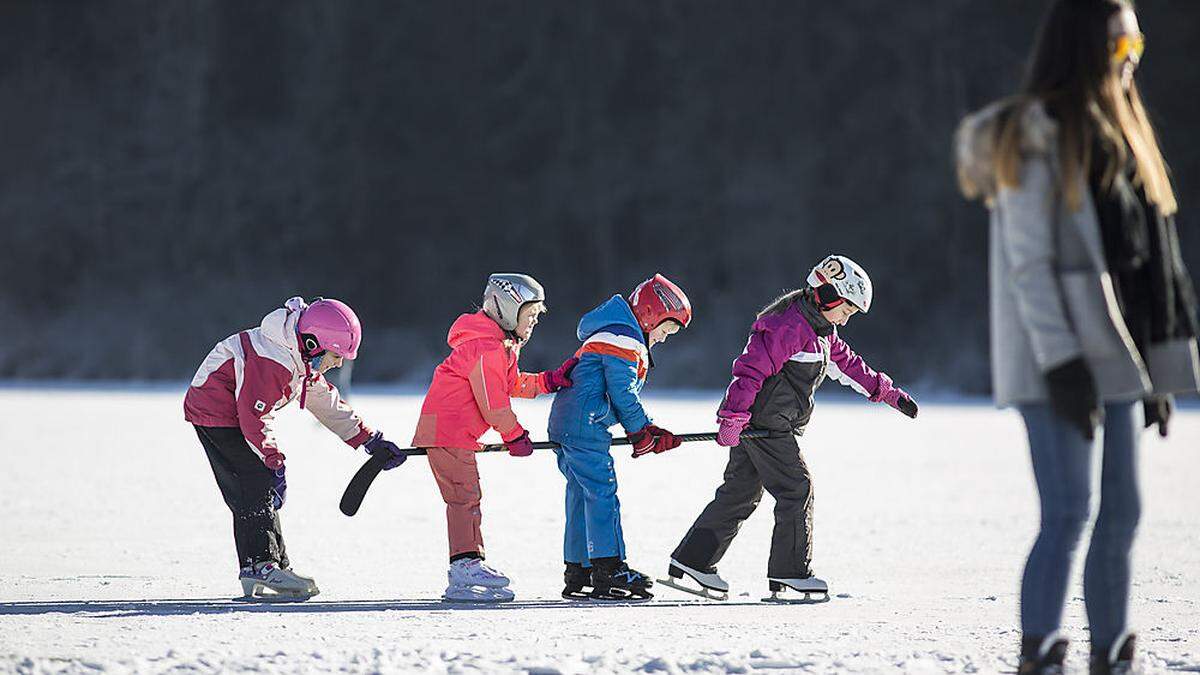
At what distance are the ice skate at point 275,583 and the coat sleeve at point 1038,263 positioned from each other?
3.18 m

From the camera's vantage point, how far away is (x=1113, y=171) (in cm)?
363

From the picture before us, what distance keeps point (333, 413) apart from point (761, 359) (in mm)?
1681

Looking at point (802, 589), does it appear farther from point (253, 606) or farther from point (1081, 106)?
point (1081, 106)

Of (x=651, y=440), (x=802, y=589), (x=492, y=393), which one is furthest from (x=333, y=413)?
(x=802, y=589)

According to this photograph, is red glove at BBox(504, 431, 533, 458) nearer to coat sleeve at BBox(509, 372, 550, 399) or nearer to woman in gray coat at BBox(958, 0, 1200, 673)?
coat sleeve at BBox(509, 372, 550, 399)

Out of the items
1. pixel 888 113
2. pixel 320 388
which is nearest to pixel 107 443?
pixel 320 388

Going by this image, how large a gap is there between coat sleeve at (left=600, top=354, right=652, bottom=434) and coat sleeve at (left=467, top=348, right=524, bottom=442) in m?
0.38

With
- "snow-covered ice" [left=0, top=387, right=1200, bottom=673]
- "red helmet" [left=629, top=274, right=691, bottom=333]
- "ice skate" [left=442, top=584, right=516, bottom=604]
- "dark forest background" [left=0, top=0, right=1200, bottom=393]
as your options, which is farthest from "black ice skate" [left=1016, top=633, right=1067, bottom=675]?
"dark forest background" [left=0, top=0, right=1200, bottom=393]

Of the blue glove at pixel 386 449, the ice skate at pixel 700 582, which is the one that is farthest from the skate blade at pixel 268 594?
the ice skate at pixel 700 582

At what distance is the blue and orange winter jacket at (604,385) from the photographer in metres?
6.18

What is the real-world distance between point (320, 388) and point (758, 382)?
1699 mm

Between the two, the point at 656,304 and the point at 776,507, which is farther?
the point at 656,304

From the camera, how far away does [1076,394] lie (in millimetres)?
3512

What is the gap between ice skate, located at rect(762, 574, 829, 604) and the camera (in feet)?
19.7
